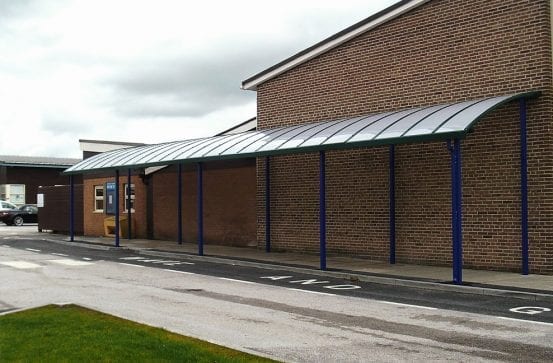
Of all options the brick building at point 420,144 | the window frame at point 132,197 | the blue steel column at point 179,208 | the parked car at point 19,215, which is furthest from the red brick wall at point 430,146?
the parked car at point 19,215

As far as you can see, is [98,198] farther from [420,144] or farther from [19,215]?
[420,144]

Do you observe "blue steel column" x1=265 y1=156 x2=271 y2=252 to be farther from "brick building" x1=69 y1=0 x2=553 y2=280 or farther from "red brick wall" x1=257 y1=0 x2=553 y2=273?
"red brick wall" x1=257 y1=0 x2=553 y2=273

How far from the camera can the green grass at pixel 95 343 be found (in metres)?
6.71

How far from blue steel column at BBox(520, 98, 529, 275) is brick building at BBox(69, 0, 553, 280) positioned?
40mm

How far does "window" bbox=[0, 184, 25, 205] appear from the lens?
5056 centimetres

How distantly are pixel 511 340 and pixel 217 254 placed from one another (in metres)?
12.8

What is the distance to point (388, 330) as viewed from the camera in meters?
8.85

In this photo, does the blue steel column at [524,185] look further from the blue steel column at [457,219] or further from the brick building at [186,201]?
the brick building at [186,201]

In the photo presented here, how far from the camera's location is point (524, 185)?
1447 cm

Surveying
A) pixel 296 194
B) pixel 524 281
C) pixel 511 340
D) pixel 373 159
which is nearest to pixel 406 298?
pixel 524 281

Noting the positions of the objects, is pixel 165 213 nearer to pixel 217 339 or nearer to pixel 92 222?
pixel 92 222

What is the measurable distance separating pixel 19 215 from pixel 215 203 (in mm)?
23278

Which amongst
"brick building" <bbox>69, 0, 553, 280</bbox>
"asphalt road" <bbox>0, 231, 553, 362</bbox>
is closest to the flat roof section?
"brick building" <bbox>69, 0, 553, 280</bbox>

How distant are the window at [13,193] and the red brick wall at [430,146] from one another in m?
35.3
